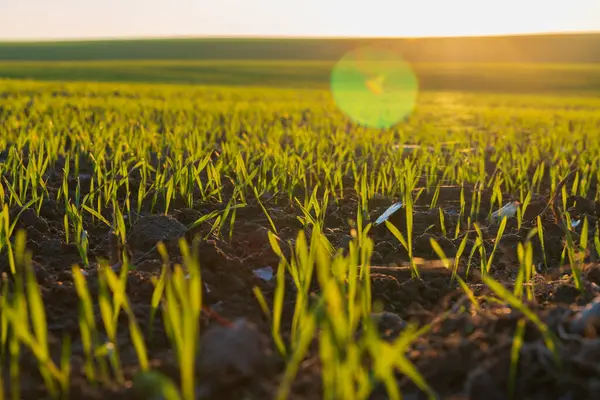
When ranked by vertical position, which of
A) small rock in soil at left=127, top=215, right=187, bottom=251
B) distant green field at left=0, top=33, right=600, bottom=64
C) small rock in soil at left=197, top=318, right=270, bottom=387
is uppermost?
small rock in soil at left=197, top=318, right=270, bottom=387

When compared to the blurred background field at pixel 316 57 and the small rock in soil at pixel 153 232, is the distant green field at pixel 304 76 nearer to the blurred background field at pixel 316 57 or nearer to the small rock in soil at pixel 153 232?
the blurred background field at pixel 316 57

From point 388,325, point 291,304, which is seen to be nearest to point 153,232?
point 291,304

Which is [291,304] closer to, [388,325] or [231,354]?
[388,325]

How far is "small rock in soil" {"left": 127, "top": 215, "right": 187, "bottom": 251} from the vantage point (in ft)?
6.69

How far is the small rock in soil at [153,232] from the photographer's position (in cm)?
204

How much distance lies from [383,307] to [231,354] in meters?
0.67

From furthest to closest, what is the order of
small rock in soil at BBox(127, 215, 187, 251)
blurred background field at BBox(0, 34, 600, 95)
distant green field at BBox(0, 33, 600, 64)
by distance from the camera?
distant green field at BBox(0, 33, 600, 64) < blurred background field at BBox(0, 34, 600, 95) < small rock in soil at BBox(127, 215, 187, 251)

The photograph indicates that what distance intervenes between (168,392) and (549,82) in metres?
34.8

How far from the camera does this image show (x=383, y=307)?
5.36 feet

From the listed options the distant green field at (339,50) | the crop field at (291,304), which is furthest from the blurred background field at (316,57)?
the crop field at (291,304)

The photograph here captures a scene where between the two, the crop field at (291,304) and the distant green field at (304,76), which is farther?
the distant green field at (304,76)

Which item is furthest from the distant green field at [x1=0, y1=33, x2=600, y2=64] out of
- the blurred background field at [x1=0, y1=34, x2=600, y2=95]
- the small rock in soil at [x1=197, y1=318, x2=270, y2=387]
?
the small rock in soil at [x1=197, y1=318, x2=270, y2=387]

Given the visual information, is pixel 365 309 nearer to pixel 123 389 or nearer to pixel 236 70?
pixel 123 389

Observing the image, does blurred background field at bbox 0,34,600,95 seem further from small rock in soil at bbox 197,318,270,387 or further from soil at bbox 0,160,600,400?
small rock in soil at bbox 197,318,270,387
